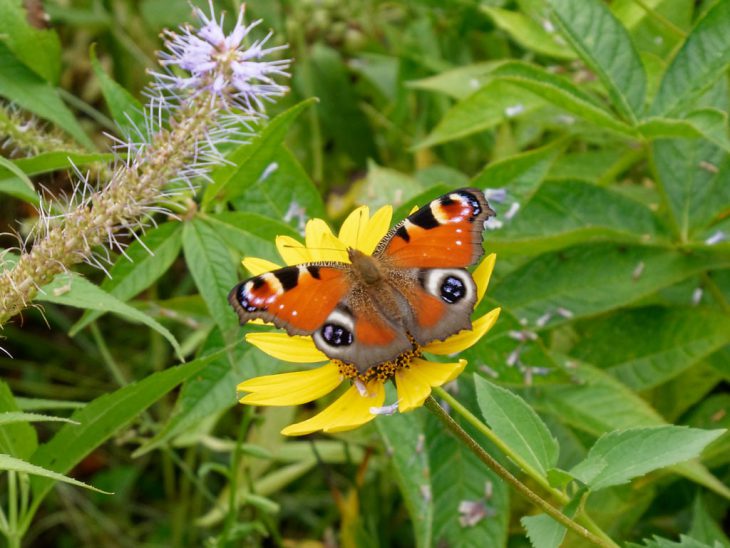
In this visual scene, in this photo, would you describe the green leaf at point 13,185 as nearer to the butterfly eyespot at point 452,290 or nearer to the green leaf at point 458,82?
the butterfly eyespot at point 452,290

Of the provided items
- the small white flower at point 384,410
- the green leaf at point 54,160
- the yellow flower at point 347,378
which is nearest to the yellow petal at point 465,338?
the yellow flower at point 347,378

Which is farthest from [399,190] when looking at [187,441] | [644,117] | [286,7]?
[286,7]

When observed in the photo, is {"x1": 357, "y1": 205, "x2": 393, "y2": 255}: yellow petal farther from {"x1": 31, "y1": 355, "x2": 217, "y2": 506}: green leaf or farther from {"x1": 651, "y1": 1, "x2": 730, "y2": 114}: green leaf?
{"x1": 651, "y1": 1, "x2": 730, "y2": 114}: green leaf

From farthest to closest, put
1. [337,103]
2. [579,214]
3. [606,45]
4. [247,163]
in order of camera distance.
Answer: [337,103] < [579,214] < [606,45] < [247,163]

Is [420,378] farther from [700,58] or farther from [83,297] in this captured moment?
[700,58]

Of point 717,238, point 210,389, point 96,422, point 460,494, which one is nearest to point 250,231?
point 210,389

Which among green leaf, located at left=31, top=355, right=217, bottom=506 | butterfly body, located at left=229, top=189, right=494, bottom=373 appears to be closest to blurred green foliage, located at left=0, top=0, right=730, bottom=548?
green leaf, located at left=31, top=355, right=217, bottom=506
